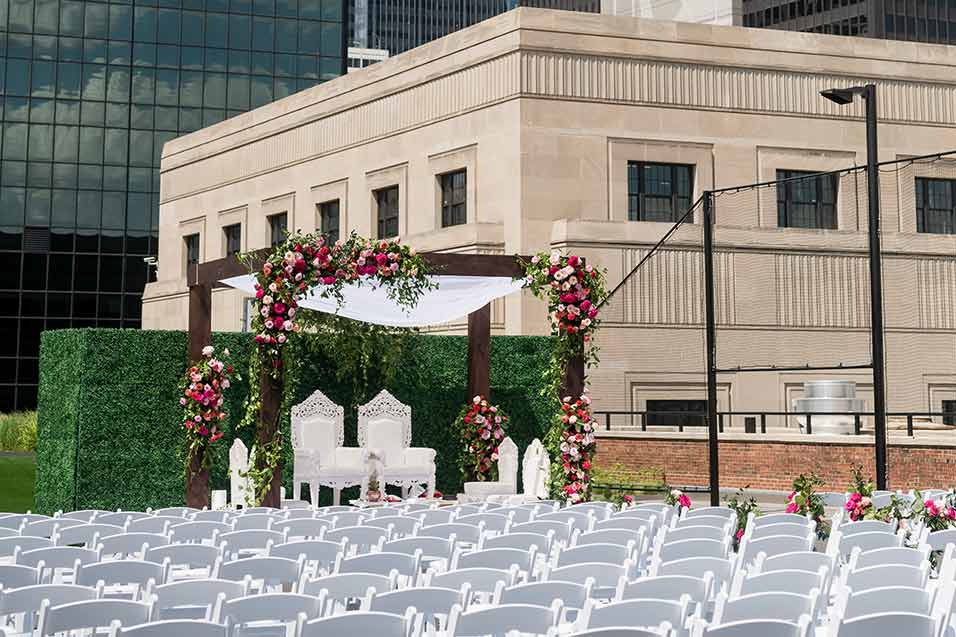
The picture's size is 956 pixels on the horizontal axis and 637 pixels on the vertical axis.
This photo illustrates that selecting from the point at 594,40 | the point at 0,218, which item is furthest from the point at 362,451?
the point at 0,218

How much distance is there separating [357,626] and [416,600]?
3.22 feet

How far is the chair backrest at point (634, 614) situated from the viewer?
572 centimetres

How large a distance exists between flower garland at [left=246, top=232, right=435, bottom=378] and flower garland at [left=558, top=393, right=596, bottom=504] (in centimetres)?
263

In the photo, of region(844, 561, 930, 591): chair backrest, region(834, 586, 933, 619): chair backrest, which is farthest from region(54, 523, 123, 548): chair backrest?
region(834, 586, 933, 619): chair backrest

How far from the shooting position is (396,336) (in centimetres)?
2112

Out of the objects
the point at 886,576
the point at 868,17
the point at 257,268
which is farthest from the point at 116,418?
the point at 868,17

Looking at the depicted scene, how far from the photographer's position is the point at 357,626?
17.5 feet

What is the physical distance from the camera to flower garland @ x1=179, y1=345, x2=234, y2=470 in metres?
17.7

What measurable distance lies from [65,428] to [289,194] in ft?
72.6

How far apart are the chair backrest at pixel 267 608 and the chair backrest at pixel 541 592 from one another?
98 cm

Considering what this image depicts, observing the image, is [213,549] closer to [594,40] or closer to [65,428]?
[65,428]

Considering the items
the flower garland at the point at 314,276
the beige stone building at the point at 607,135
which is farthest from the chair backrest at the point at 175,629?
the beige stone building at the point at 607,135

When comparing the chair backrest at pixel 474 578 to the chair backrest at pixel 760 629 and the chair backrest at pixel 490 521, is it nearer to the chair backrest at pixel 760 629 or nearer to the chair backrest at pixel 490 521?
the chair backrest at pixel 760 629

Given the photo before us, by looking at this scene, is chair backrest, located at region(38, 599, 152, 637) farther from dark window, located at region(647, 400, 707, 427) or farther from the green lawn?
dark window, located at region(647, 400, 707, 427)
